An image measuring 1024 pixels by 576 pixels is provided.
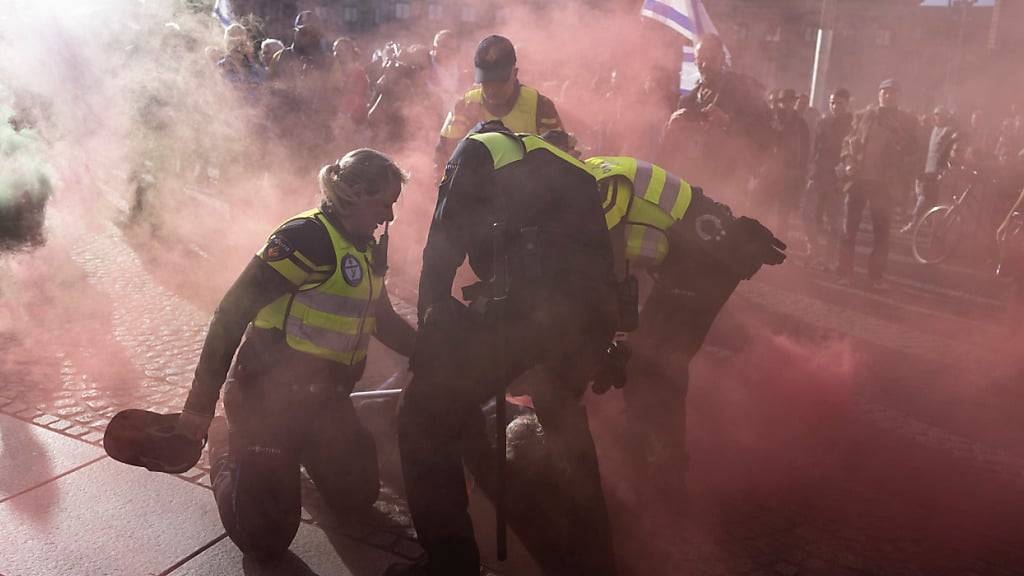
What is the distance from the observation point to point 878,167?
23.0 ft

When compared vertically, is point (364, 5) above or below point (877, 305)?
above

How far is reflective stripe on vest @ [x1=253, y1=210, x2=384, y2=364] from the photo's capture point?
2.89 m

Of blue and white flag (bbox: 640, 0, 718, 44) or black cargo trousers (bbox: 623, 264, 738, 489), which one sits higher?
blue and white flag (bbox: 640, 0, 718, 44)

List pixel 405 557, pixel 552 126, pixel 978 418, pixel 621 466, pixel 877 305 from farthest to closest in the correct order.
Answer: pixel 877 305 < pixel 552 126 < pixel 978 418 < pixel 621 466 < pixel 405 557

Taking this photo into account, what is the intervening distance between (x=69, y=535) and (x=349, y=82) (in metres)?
5.58

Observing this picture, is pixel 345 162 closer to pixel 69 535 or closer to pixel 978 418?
pixel 69 535

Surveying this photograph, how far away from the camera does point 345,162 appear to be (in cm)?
294

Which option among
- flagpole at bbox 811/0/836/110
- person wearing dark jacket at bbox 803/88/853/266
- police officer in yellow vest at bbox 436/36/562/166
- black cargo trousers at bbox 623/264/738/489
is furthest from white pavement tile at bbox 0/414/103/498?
flagpole at bbox 811/0/836/110

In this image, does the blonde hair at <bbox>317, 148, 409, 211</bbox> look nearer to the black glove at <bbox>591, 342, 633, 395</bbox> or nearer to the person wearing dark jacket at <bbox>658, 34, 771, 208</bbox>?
the black glove at <bbox>591, 342, 633, 395</bbox>

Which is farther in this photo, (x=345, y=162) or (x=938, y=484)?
(x=938, y=484)

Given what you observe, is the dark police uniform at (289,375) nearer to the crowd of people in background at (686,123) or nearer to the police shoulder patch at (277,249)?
the police shoulder patch at (277,249)

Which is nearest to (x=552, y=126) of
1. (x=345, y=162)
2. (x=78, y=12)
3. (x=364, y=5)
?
(x=345, y=162)

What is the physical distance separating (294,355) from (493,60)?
1.96 meters

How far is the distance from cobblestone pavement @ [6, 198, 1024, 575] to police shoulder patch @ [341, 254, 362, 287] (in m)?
0.90
